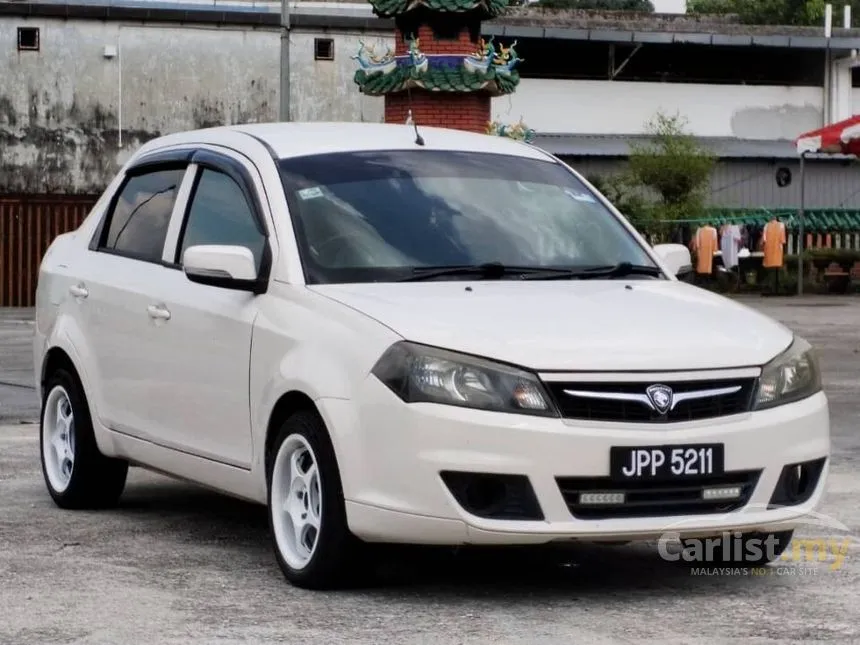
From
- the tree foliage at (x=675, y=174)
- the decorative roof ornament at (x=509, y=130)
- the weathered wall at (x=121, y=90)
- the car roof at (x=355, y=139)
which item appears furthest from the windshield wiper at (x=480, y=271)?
the tree foliage at (x=675, y=174)

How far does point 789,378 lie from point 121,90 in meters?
37.1

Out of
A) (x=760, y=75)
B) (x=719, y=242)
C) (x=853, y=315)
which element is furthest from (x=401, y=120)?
(x=760, y=75)

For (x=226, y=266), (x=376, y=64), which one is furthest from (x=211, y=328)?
(x=376, y=64)

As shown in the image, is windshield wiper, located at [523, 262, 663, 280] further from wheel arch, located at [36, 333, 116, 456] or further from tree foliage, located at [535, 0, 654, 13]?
tree foliage, located at [535, 0, 654, 13]

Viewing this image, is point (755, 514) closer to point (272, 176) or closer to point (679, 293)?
point (679, 293)

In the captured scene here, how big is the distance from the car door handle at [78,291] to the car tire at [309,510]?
2.18 metres

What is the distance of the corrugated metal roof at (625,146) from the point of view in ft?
175

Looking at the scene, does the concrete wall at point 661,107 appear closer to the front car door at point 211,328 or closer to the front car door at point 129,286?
the front car door at point 129,286

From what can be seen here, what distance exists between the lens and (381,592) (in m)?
6.83

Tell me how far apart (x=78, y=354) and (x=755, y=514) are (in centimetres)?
358

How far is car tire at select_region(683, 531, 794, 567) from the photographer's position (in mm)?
7336

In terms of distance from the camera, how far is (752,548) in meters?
7.36

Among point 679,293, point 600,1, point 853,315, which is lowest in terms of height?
point 853,315

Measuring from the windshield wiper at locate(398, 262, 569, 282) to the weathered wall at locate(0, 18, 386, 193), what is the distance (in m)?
35.2
